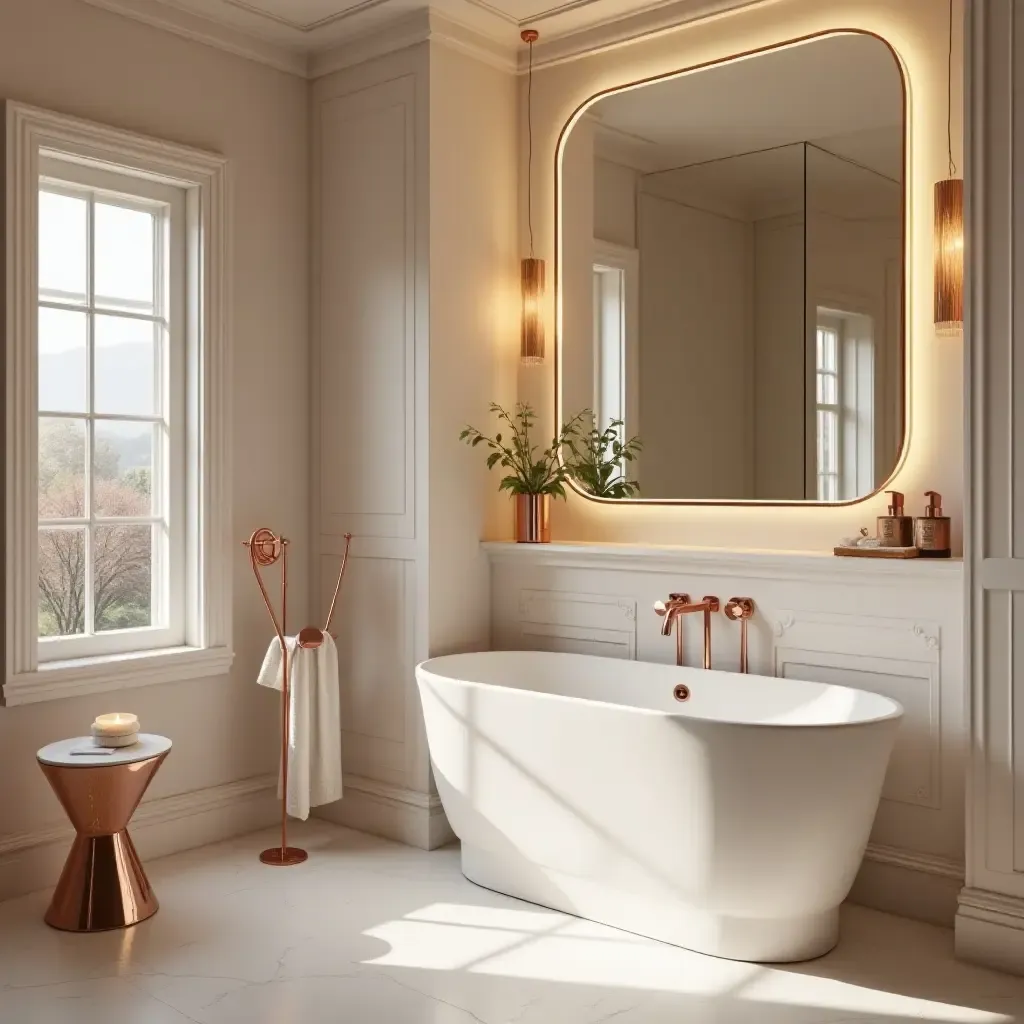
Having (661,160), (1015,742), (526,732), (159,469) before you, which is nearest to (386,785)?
(526,732)

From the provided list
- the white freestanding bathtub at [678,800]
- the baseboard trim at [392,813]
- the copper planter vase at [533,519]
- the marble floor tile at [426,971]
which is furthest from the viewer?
the copper planter vase at [533,519]

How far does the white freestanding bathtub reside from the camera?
102 inches

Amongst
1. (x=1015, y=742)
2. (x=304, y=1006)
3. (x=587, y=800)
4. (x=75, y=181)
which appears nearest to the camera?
(x=304, y=1006)

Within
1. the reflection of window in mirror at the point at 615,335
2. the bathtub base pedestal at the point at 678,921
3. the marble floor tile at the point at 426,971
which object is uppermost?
the reflection of window in mirror at the point at 615,335

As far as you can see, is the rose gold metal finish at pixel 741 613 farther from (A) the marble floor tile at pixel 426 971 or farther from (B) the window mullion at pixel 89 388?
(B) the window mullion at pixel 89 388

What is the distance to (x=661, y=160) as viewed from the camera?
3711mm

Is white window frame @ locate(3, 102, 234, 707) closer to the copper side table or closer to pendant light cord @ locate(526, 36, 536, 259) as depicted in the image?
the copper side table

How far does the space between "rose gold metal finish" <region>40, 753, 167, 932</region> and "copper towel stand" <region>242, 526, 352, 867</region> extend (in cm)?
56

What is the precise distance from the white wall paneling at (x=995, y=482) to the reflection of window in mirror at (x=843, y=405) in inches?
20.6

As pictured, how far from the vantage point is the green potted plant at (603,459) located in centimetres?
383

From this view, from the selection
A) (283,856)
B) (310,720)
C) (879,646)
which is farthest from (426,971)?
(879,646)

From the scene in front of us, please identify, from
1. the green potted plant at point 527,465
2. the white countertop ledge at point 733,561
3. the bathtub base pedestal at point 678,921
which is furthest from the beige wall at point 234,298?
the bathtub base pedestal at point 678,921

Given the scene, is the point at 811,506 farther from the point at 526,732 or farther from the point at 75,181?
the point at 75,181

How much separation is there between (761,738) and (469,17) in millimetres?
2562
